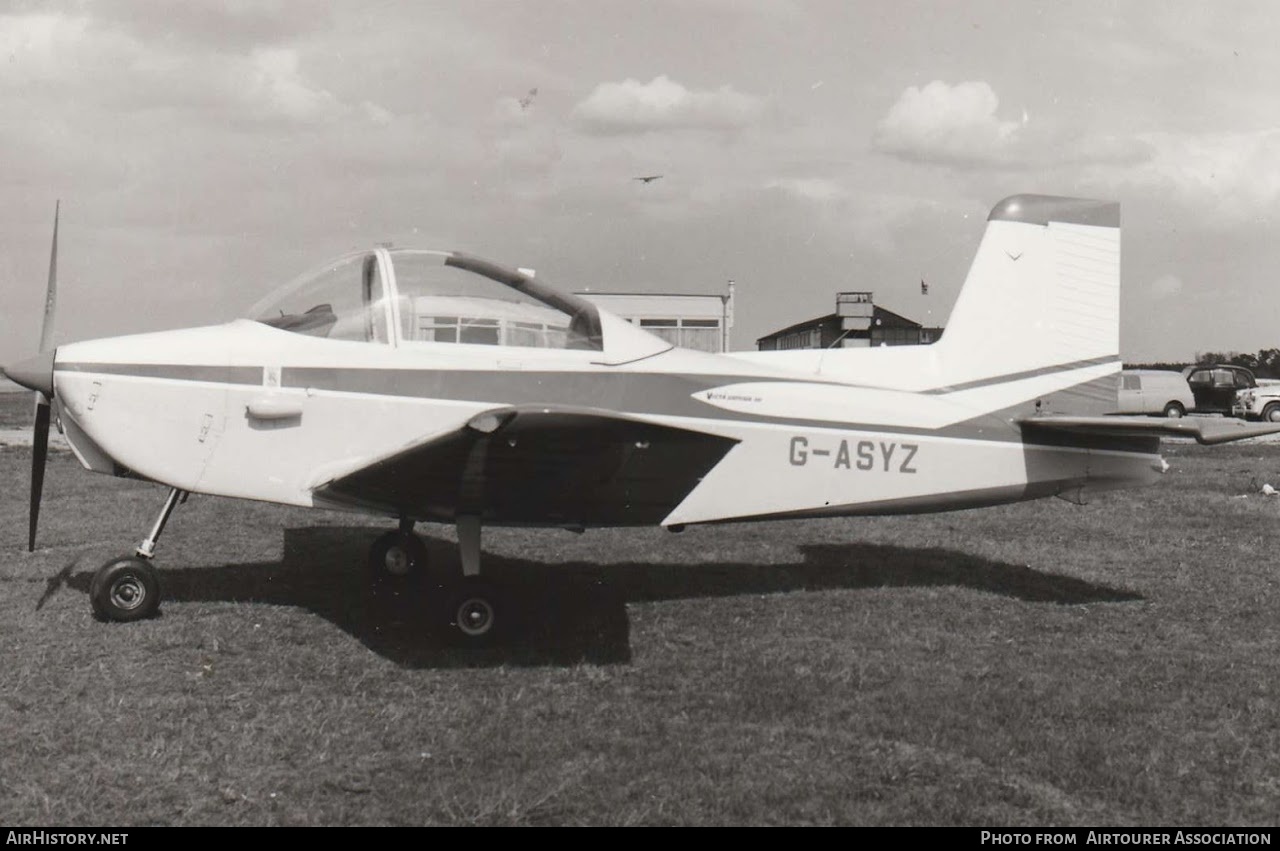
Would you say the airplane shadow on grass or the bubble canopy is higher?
the bubble canopy

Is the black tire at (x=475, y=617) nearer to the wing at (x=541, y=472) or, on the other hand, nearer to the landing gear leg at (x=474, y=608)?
the landing gear leg at (x=474, y=608)

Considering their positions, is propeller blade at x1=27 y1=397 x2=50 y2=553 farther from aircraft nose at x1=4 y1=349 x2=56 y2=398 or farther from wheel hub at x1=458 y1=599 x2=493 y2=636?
wheel hub at x1=458 y1=599 x2=493 y2=636

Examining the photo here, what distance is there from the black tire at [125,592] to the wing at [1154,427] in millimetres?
5440

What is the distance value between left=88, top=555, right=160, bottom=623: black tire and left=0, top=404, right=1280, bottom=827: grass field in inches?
4.5

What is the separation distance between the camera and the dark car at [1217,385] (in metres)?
→ 31.1

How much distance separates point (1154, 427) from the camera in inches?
242

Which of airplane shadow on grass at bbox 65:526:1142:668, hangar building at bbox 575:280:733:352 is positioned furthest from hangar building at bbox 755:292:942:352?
airplane shadow on grass at bbox 65:526:1142:668

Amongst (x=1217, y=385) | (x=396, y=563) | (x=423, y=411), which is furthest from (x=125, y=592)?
(x=1217, y=385)

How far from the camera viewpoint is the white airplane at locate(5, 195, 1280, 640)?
5398 mm

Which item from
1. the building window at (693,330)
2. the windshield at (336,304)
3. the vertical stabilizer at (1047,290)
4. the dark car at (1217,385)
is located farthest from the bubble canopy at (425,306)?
the dark car at (1217,385)

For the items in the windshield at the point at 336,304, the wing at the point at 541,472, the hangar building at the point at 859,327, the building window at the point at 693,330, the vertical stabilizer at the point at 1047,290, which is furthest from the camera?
the hangar building at the point at 859,327
